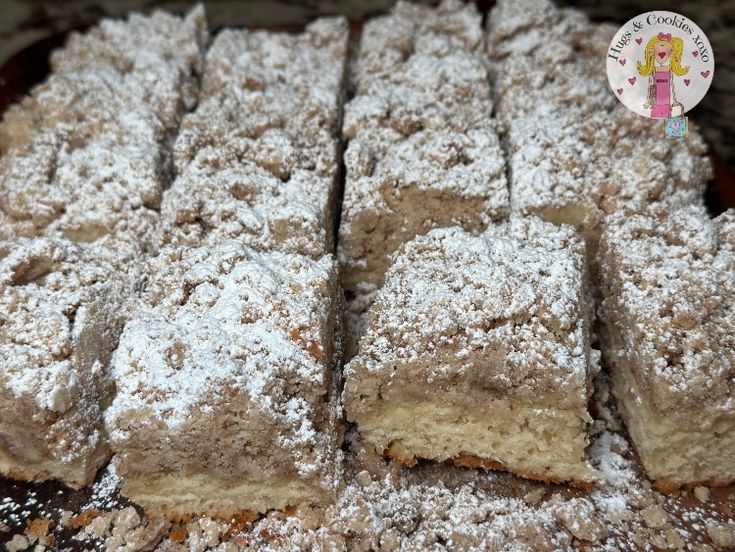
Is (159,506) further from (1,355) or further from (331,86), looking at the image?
(331,86)

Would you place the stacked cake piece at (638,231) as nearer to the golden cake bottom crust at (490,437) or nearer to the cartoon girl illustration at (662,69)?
the cartoon girl illustration at (662,69)

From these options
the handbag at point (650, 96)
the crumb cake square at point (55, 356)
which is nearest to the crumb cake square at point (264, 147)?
the crumb cake square at point (55, 356)

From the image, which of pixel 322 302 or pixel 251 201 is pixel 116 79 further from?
pixel 322 302

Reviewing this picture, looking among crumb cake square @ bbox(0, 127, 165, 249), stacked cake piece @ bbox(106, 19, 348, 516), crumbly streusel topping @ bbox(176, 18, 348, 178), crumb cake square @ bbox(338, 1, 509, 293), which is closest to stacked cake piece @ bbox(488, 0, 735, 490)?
crumb cake square @ bbox(338, 1, 509, 293)

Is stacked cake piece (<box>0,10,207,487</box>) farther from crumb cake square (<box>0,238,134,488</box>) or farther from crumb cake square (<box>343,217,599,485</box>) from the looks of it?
crumb cake square (<box>343,217,599,485</box>)

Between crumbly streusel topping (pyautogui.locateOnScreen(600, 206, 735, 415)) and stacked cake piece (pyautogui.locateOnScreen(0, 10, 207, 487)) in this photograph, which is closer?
crumbly streusel topping (pyautogui.locateOnScreen(600, 206, 735, 415))

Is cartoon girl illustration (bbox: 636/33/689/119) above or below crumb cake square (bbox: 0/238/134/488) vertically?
above

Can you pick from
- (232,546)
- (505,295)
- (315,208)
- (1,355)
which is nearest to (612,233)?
(505,295)

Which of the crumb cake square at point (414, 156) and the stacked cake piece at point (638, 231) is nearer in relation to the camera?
the stacked cake piece at point (638, 231)
